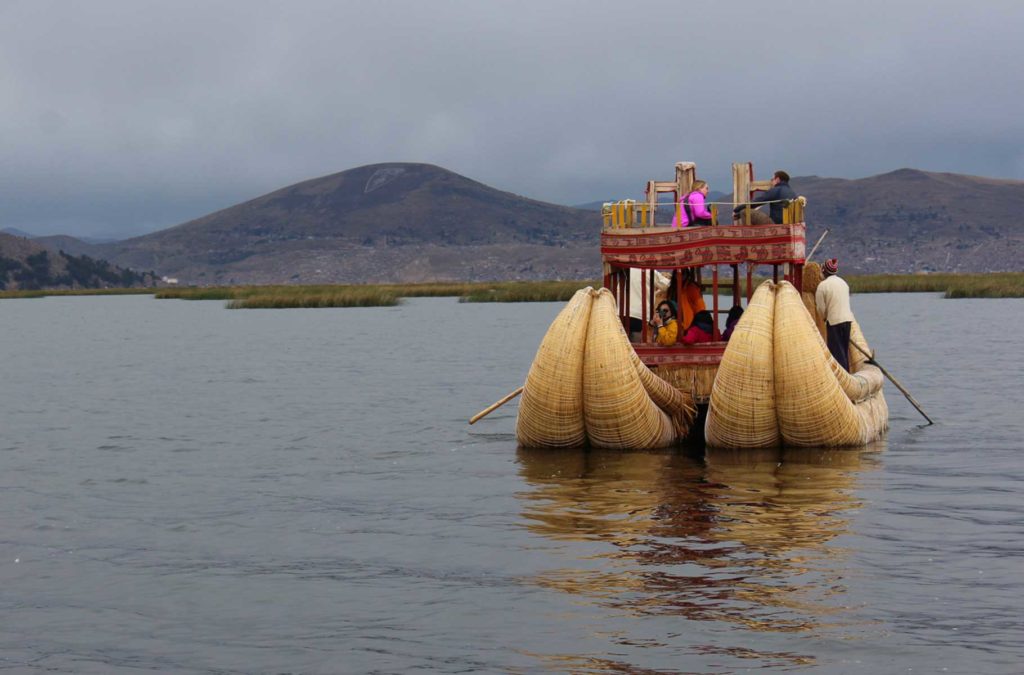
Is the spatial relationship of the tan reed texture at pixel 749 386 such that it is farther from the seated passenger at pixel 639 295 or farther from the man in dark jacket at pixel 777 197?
the seated passenger at pixel 639 295

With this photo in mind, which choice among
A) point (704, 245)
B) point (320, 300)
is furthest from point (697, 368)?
point (320, 300)

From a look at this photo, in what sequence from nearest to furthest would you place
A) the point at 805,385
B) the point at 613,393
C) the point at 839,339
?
the point at 805,385
the point at 613,393
the point at 839,339

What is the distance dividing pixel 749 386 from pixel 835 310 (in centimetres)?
363

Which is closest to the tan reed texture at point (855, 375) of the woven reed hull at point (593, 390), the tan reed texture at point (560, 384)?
the woven reed hull at point (593, 390)

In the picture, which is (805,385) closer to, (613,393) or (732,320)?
(613,393)

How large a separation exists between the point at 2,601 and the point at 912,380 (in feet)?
82.9

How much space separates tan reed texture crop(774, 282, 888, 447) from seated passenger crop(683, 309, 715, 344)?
1901 mm

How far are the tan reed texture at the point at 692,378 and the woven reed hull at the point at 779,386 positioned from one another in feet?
3.31

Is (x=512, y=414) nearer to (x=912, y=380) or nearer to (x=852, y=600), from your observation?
(x=912, y=380)

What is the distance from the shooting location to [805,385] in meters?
19.4

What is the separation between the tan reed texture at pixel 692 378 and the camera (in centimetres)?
2134

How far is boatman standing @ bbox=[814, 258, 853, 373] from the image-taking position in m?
22.4

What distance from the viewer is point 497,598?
12.6 meters

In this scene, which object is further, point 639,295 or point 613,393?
point 639,295
